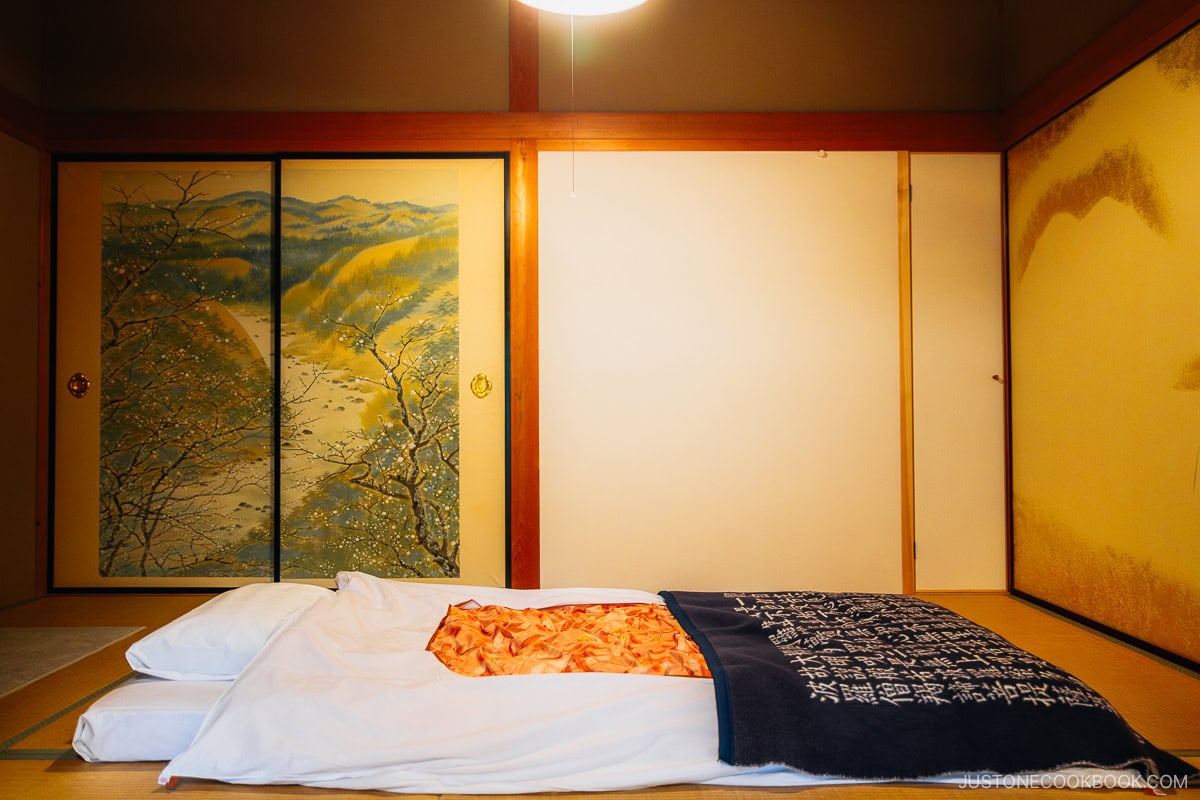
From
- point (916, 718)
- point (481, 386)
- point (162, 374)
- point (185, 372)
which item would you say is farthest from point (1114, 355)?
point (162, 374)

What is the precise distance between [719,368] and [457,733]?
2637mm

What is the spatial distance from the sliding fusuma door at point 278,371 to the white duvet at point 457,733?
2120 millimetres

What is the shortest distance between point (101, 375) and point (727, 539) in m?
3.69

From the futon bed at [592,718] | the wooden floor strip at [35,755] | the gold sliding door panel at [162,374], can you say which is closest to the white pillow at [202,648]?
the futon bed at [592,718]

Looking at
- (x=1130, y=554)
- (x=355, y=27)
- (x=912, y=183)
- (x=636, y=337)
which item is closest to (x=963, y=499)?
(x=1130, y=554)

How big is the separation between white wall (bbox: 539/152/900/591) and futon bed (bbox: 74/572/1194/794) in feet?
6.22

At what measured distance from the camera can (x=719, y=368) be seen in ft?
13.1

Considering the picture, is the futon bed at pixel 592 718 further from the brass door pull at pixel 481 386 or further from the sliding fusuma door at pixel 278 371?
the brass door pull at pixel 481 386

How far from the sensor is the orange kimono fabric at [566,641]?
2.00m

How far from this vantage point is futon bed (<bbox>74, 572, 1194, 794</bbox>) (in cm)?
175

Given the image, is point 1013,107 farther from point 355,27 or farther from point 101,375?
point 101,375

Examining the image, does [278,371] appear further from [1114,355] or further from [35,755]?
[1114,355]

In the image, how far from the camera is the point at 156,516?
3.97 m

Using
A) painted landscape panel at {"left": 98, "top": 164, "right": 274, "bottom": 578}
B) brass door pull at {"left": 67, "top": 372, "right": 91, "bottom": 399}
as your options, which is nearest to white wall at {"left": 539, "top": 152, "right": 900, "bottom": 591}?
painted landscape panel at {"left": 98, "top": 164, "right": 274, "bottom": 578}
